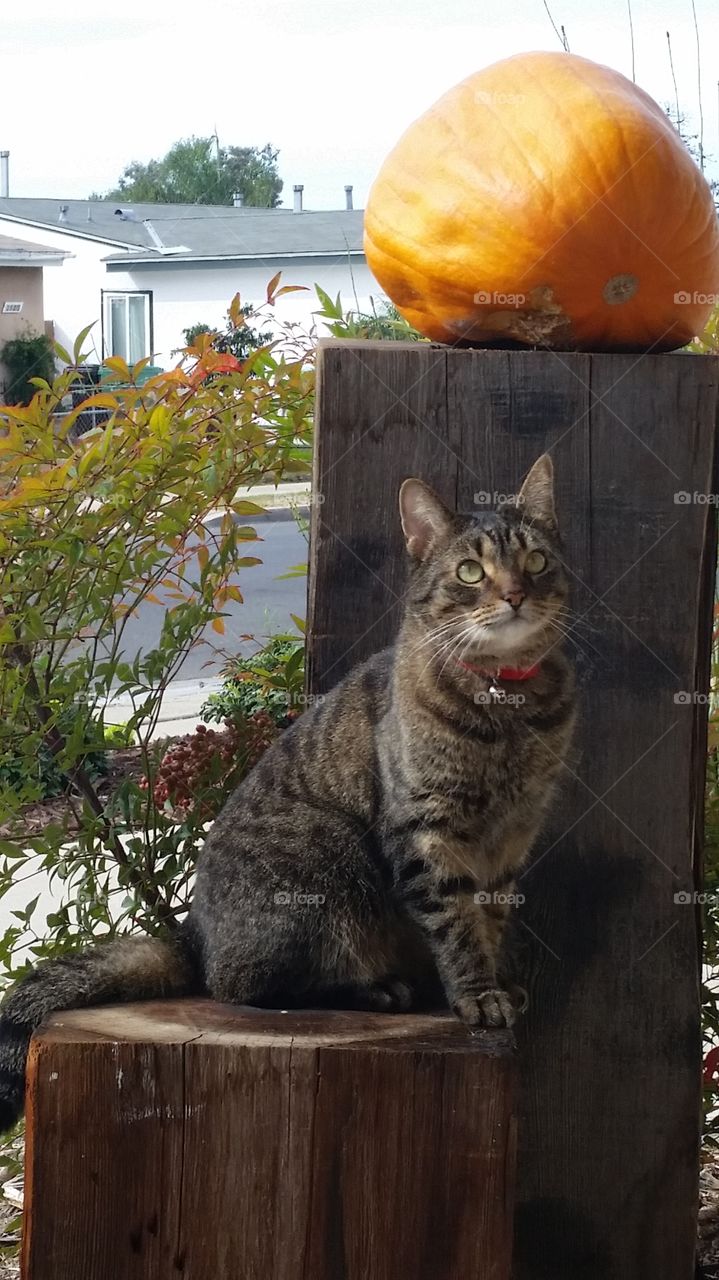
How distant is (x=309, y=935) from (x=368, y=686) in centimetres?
48

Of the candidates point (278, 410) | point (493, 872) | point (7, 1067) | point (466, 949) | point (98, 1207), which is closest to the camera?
point (98, 1207)

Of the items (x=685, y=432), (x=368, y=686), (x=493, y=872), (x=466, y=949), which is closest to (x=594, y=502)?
(x=685, y=432)

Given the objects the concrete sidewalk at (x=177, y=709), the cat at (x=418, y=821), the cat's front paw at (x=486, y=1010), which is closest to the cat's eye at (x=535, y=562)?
the cat at (x=418, y=821)

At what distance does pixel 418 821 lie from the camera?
2.28 metres

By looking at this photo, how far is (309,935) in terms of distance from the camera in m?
2.34

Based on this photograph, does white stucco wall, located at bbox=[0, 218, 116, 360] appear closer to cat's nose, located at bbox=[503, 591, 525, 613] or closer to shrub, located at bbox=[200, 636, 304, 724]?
shrub, located at bbox=[200, 636, 304, 724]

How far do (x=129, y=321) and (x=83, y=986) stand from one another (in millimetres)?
21574

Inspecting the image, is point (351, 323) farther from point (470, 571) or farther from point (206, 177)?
point (206, 177)

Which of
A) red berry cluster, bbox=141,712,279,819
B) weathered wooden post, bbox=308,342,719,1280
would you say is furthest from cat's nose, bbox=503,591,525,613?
red berry cluster, bbox=141,712,279,819

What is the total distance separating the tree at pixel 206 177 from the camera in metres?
25.1

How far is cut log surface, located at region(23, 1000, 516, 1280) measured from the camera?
189 centimetres

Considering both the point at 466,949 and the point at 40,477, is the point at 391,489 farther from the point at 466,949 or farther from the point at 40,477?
the point at 466,949

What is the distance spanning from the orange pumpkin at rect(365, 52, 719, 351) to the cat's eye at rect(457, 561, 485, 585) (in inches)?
19.0

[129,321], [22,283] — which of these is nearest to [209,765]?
[22,283]
